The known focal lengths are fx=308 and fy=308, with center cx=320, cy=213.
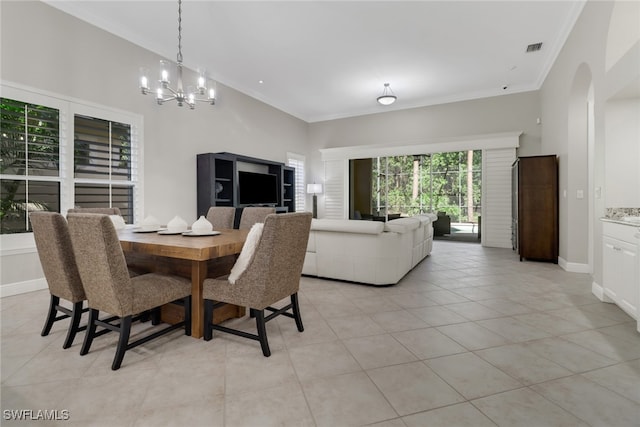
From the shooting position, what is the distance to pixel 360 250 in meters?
3.58

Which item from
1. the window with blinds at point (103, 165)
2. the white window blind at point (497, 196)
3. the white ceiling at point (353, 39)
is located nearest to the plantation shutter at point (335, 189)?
the white ceiling at point (353, 39)

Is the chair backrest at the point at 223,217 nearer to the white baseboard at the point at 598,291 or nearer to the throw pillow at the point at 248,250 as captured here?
the throw pillow at the point at 248,250

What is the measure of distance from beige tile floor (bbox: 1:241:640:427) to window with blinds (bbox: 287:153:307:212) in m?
5.43

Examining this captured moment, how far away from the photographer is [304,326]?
2.47 metres

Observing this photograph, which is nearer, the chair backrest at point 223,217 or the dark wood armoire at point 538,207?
the chair backrest at point 223,217

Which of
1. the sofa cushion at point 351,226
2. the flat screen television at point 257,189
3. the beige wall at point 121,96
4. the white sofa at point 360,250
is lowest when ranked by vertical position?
the white sofa at point 360,250

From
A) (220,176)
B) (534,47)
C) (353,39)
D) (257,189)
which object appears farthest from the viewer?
(257,189)

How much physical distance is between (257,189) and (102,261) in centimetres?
450

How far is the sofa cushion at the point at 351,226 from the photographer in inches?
135

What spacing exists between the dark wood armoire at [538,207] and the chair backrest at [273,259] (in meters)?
4.36

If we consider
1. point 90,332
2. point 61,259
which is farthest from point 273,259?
point 61,259

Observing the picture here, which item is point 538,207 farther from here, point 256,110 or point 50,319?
point 50,319

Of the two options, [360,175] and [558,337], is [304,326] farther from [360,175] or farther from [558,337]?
[360,175]

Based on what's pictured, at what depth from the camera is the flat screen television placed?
5.82m
